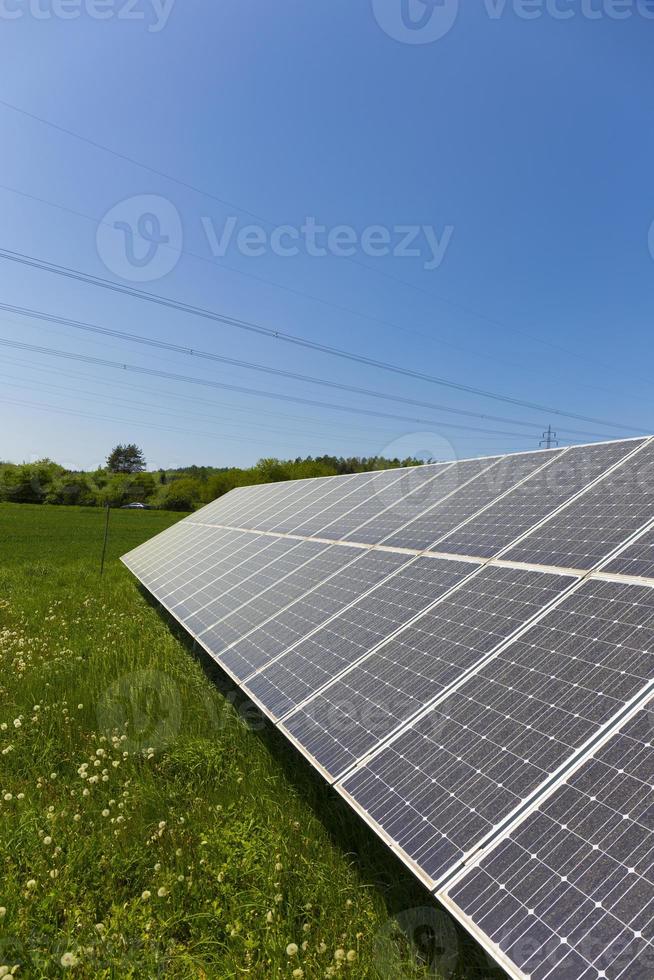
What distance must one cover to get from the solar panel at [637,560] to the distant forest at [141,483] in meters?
62.8

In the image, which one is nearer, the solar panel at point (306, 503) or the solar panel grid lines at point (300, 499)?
the solar panel at point (306, 503)

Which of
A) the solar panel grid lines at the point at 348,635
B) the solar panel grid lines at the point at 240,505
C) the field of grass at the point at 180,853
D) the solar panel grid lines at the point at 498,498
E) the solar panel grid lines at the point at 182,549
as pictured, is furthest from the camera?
the solar panel grid lines at the point at 240,505

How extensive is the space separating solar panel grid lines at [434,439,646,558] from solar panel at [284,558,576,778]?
972 mm

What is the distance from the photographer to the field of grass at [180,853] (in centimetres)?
409

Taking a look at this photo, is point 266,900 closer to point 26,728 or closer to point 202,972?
point 202,972

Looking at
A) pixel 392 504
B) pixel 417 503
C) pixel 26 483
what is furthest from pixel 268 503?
pixel 26 483

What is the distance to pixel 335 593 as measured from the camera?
7328mm

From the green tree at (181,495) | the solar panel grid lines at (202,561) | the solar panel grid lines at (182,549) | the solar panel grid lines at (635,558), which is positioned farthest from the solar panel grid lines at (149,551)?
the green tree at (181,495)

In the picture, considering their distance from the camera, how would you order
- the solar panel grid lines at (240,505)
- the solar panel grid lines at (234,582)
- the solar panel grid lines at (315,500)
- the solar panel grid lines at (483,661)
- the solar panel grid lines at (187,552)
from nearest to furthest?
the solar panel grid lines at (483,661), the solar panel grid lines at (234,582), the solar panel grid lines at (315,500), the solar panel grid lines at (187,552), the solar panel grid lines at (240,505)

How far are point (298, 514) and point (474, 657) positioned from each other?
8494 mm

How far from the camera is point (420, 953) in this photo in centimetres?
392

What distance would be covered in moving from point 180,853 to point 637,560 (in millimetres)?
4734

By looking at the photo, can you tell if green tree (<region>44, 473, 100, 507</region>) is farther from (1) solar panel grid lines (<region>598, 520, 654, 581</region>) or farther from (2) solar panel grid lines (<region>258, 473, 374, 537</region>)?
(1) solar panel grid lines (<region>598, 520, 654, 581</region>)

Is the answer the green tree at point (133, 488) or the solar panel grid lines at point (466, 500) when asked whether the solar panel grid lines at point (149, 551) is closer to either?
the solar panel grid lines at point (466, 500)
